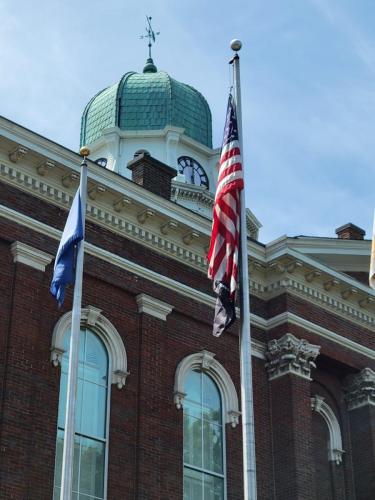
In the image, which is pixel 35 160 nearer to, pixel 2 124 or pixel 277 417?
pixel 2 124

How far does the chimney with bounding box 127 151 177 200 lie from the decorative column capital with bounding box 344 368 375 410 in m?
6.75

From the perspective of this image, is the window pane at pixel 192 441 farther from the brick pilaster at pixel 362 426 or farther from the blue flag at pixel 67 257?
the blue flag at pixel 67 257

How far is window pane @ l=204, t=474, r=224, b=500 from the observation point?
2583cm

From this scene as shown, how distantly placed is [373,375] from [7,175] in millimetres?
11163

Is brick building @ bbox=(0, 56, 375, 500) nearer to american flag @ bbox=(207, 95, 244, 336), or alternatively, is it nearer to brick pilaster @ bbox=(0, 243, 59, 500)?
brick pilaster @ bbox=(0, 243, 59, 500)

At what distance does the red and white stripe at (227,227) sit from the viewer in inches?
768

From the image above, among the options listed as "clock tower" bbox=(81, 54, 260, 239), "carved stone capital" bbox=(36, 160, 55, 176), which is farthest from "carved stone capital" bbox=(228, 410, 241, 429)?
"clock tower" bbox=(81, 54, 260, 239)

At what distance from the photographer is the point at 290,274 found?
94.7 feet

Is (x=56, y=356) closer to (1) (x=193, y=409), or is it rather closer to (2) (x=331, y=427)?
(1) (x=193, y=409)

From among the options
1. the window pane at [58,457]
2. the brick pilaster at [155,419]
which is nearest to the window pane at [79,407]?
the window pane at [58,457]

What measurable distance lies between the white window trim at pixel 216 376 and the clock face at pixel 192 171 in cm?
1762

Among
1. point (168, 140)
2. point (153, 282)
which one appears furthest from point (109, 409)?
point (168, 140)

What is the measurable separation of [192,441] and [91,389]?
2.91 metres

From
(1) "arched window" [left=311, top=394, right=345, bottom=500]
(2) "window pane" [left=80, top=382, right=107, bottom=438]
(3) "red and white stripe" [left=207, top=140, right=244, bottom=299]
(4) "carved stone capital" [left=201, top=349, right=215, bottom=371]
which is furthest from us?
(1) "arched window" [left=311, top=394, right=345, bottom=500]
